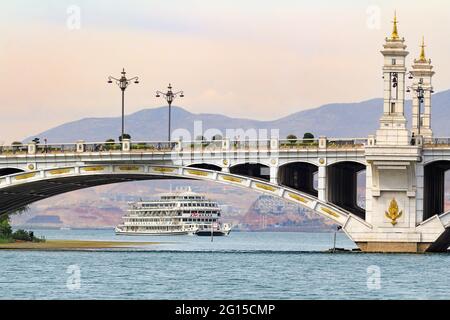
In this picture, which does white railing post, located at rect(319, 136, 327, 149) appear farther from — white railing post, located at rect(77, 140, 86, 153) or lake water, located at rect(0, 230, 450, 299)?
white railing post, located at rect(77, 140, 86, 153)

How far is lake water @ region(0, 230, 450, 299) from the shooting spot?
89.6 m

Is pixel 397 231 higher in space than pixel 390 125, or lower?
lower

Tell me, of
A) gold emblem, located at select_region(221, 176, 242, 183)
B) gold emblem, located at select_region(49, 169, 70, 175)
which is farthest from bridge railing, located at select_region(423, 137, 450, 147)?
gold emblem, located at select_region(49, 169, 70, 175)

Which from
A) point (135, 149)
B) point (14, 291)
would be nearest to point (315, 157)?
point (135, 149)

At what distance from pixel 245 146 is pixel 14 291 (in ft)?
135

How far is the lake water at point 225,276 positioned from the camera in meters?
89.6

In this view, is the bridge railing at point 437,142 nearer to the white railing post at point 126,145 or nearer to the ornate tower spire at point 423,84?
the ornate tower spire at point 423,84

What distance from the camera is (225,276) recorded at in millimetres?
103625

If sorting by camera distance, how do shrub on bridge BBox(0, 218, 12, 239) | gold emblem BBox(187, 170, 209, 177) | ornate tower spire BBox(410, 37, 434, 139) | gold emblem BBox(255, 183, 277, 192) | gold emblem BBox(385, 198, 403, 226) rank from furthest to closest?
shrub on bridge BBox(0, 218, 12, 239), ornate tower spire BBox(410, 37, 434, 139), gold emblem BBox(187, 170, 209, 177), gold emblem BBox(255, 183, 277, 192), gold emblem BBox(385, 198, 403, 226)

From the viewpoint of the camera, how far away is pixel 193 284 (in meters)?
96.3
